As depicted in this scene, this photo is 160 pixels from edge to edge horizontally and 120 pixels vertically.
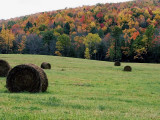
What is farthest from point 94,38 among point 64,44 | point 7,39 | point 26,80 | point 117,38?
point 26,80

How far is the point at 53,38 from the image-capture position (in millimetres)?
112125

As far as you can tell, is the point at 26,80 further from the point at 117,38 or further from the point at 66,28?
the point at 66,28

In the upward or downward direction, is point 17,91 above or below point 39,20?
below

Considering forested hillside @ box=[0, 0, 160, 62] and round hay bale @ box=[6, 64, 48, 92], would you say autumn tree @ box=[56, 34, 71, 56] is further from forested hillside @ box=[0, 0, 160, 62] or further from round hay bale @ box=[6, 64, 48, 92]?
round hay bale @ box=[6, 64, 48, 92]

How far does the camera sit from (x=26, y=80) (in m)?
14.4

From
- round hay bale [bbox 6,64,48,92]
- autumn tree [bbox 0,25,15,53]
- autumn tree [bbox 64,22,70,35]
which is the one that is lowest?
round hay bale [bbox 6,64,48,92]

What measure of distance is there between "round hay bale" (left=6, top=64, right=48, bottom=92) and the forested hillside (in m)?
73.7

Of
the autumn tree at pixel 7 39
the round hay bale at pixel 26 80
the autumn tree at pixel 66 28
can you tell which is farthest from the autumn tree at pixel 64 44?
the round hay bale at pixel 26 80

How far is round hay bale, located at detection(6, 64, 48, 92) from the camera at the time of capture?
46.7 ft

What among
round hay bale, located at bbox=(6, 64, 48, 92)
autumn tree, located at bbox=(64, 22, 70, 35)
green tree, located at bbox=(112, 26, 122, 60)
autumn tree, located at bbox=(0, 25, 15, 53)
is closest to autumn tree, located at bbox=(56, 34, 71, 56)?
autumn tree, located at bbox=(0, 25, 15, 53)

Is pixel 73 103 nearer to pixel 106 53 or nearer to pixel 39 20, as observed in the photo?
pixel 106 53

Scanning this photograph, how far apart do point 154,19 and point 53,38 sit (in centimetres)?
6628

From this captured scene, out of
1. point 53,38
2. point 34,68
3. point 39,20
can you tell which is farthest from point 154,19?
point 34,68

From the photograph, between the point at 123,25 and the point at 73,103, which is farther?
the point at 123,25
